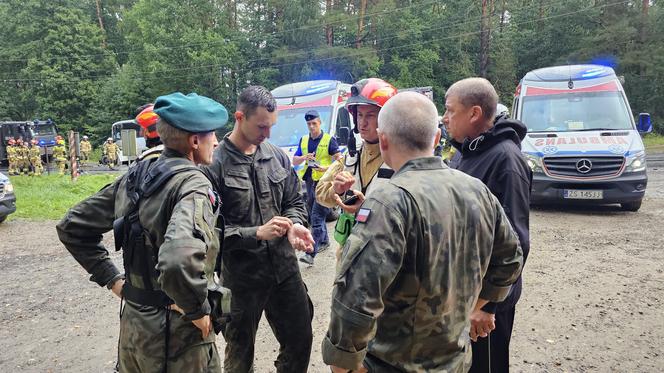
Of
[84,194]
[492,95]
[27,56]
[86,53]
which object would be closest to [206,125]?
[492,95]

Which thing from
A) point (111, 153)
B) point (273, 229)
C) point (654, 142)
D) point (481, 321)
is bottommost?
point (111, 153)

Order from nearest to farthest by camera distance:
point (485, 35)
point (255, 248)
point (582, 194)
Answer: point (255, 248) < point (582, 194) < point (485, 35)

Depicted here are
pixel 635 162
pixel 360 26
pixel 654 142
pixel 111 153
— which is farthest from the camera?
pixel 360 26

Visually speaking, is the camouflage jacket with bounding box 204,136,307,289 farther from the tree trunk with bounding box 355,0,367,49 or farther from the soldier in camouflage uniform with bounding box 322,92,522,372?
the tree trunk with bounding box 355,0,367,49

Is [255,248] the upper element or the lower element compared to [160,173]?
lower

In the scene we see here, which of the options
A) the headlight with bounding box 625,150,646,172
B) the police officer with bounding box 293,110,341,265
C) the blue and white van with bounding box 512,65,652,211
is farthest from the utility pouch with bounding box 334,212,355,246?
the headlight with bounding box 625,150,646,172

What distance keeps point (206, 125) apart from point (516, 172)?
5.34ft

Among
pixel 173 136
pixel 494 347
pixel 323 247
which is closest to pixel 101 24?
pixel 323 247

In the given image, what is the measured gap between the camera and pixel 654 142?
86.3 feet

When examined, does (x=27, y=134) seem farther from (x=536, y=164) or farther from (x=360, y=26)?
(x=536, y=164)

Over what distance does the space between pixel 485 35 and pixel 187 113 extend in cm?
3516

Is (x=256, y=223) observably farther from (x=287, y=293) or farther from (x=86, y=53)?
(x=86, y=53)

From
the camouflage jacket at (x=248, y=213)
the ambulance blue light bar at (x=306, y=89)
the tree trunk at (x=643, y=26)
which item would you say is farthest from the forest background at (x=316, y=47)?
the camouflage jacket at (x=248, y=213)

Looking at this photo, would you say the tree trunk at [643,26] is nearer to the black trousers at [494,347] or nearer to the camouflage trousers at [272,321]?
the black trousers at [494,347]
